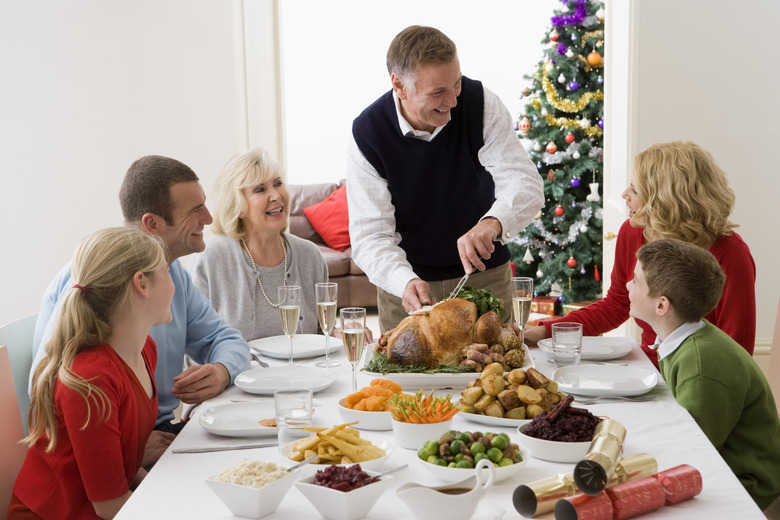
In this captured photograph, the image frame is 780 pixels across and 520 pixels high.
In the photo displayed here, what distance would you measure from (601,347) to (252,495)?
4.33 ft

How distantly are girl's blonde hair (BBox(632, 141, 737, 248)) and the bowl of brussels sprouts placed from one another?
51.3 inches

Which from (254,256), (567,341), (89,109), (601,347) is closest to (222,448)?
(567,341)

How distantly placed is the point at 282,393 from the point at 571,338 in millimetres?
792

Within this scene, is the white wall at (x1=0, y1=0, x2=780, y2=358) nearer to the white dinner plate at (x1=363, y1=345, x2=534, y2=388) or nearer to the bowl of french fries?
the white dinner plate at (x1=363, y1=345, x2=534, y2=388)

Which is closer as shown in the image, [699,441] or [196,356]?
[699,441]

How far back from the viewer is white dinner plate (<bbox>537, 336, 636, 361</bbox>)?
6.85 feet

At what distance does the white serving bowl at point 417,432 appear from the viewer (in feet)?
4.50

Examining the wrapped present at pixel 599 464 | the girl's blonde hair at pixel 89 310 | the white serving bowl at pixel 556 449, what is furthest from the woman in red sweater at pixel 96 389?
the wrapped present at pixel 599 464

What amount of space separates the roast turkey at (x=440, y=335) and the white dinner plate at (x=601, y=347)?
320mm

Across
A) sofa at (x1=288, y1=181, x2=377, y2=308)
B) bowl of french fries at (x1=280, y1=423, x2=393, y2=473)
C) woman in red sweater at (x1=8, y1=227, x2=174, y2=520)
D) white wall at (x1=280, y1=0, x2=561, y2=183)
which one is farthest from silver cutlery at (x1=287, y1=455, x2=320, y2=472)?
white wall at (x1=280, y1=0, x2=561, y2=183)

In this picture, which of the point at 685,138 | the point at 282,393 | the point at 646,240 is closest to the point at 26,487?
the point at 282,393

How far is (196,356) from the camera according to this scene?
2.22 meters

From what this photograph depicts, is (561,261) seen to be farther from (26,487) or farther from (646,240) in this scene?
(26,487)

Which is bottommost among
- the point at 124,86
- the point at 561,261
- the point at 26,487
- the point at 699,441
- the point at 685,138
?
the point at 561,261
